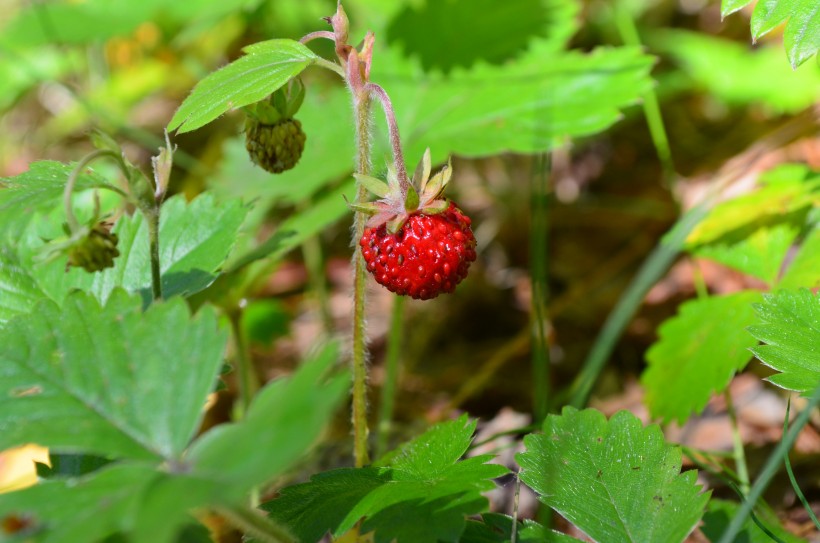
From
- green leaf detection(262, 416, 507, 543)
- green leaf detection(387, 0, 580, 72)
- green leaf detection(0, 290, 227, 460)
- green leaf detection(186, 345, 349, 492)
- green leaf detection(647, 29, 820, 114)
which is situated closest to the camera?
green leaf detection(186, 345, 349, 492)

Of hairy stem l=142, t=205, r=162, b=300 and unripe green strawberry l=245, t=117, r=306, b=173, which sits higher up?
unripe green strawberry l=245, t=117, r=306, b=173

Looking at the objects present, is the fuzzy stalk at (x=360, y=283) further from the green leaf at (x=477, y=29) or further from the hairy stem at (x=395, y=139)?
the green leaf at (x=477, y=29)

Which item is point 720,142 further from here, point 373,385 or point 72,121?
point 72,121

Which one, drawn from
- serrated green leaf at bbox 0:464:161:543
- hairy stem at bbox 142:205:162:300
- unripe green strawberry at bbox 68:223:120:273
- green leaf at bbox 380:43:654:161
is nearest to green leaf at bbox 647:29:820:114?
green leaf at bbox 380:43:654:161

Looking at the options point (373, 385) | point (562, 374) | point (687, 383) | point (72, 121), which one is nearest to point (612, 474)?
point (687, 383)

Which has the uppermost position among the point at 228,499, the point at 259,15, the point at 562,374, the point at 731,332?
the point at 259,15

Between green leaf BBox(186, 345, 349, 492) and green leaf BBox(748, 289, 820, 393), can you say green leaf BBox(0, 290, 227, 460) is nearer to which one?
green leaf BBox(186, 345, 349, 492)
